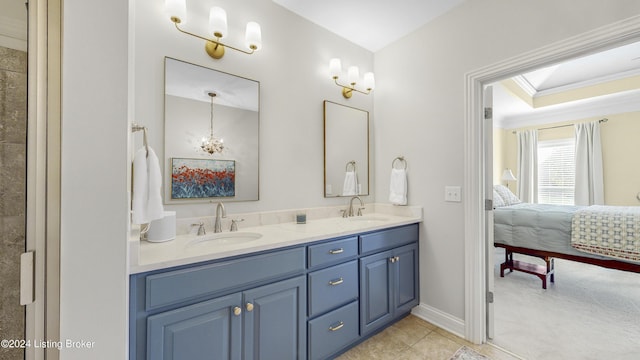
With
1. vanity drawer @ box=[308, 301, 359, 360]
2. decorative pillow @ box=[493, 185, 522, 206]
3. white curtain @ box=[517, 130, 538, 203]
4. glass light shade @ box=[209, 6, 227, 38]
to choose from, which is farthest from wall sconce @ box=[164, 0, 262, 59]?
white curtain @ box=[517, 130, 538, 203]

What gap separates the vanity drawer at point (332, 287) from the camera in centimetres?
149

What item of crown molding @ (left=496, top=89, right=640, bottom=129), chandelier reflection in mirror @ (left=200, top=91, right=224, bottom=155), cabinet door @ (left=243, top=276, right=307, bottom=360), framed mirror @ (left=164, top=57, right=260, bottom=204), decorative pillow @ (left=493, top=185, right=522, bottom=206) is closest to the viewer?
cabinet door @ (left=243, top=276, right=307, bottom=360)

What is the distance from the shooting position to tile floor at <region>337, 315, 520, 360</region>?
1.68m

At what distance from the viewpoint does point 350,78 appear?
2340 mm

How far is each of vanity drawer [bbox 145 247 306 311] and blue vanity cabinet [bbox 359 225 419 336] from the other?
60 cm

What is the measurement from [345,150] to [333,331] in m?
1.50

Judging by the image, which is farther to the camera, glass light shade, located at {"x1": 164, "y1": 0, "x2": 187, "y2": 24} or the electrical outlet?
the electrical outlet

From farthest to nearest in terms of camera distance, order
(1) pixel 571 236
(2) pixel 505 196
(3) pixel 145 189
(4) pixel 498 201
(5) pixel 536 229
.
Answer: (2) pixel 505 196
(4) pixel 498 201
(5) pixel 536 229
(1) pixel 571 236
(3) pixel 145 189

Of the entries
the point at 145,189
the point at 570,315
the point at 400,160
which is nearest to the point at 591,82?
the point at 570,315

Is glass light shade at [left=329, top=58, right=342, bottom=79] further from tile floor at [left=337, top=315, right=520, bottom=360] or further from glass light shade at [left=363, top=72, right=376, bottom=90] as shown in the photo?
tile floor at [left=337, top=315, right=520, bottom=360]

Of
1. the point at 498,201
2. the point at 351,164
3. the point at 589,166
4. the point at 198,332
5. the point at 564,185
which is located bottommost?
the point at 198,332

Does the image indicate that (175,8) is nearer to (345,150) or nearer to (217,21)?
(217,21)

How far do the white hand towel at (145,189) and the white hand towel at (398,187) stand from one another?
1.85 metres

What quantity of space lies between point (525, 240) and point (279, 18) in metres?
3.59
